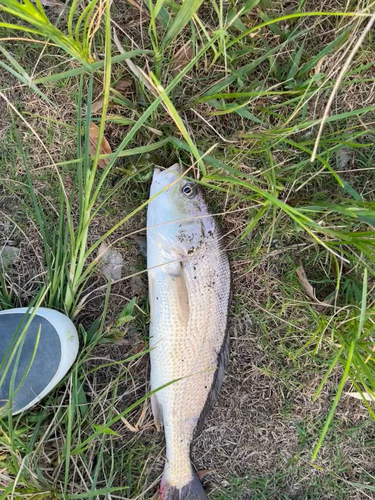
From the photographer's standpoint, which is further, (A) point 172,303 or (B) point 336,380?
(B) point 336,380

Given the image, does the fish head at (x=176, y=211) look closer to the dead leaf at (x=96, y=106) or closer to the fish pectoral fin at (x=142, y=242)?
the fish pectoral fin at (x=142, y=242)

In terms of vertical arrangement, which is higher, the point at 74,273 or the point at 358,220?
the point at 74,273

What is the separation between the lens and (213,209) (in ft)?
7.09

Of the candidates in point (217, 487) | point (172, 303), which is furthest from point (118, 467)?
point (172, 303)

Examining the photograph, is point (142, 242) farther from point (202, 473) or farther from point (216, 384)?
point (202, 473)

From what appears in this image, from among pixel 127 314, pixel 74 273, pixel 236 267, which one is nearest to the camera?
pixel 74 273

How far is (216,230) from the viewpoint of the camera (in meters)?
2.12

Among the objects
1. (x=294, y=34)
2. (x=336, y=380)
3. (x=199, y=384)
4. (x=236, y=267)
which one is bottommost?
(x=336, y=380)

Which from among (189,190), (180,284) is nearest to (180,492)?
(180,284)

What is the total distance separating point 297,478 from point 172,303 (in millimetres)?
1329

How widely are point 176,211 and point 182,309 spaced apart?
1.62 feet

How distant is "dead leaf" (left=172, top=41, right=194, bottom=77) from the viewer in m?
2.07

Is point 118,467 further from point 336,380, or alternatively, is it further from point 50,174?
point 50,174

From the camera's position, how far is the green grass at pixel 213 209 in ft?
6.63
